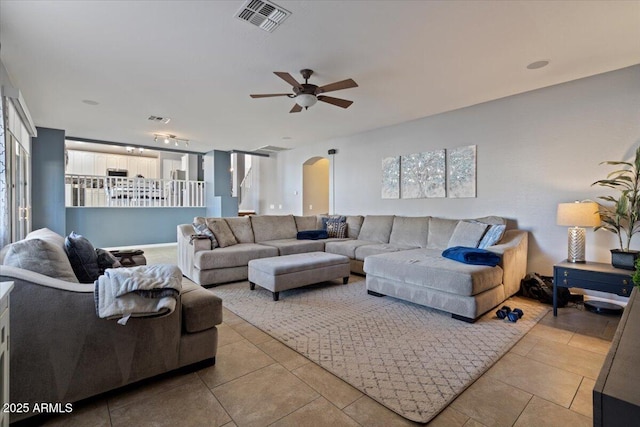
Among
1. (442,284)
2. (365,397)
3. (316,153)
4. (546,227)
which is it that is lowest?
(365,397)

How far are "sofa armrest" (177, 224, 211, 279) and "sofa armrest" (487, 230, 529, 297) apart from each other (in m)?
3.69

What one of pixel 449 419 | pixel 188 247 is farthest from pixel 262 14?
pixel 188 247

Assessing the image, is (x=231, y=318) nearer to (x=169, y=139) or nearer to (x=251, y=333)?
(x=251, y=333)

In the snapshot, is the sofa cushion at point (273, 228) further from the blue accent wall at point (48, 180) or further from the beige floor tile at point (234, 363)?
the blue accent wall at point (48, 180)

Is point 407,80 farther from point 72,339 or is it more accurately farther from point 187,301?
point 72,339

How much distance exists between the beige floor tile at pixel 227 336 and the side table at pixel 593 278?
3143 millimetres

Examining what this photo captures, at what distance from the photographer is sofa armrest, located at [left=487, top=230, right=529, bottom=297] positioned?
131 inches

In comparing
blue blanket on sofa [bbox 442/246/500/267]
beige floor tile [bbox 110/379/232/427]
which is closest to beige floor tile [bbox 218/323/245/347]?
beige floor tile [bbox 110/379/232/427]

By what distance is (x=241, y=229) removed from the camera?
16.8 feet

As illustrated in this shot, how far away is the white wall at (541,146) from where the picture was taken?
331 cm

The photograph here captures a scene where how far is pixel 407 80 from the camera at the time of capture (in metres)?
3.54

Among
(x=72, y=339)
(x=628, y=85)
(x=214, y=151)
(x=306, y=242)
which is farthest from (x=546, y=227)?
(x=214, y=151)

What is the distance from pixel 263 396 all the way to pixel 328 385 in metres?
0.40

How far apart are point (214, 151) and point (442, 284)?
23.2ft
